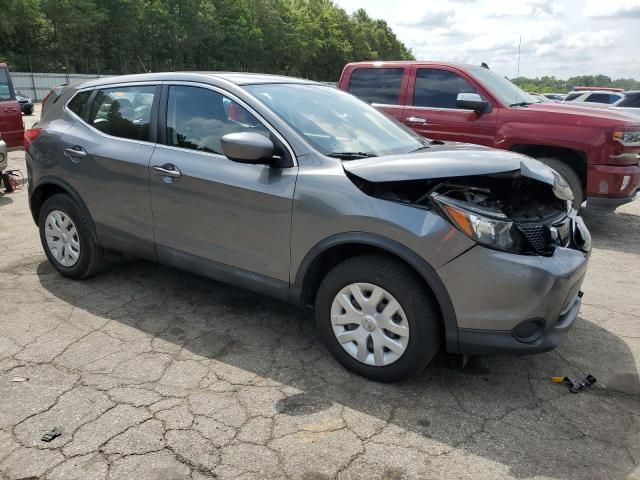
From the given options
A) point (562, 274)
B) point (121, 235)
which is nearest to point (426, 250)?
point (562, 274)

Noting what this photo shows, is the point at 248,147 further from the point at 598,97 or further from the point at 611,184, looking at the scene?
the point at 598,97

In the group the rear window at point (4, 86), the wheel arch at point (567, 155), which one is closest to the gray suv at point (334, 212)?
the wheel arch at point (567, 155)

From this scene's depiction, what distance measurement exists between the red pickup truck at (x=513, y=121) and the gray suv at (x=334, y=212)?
9.51 feet

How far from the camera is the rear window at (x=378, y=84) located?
732cm

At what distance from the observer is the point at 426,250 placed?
2.73 m

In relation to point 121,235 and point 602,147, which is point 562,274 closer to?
point 121,235

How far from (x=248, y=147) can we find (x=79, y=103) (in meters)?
2.09

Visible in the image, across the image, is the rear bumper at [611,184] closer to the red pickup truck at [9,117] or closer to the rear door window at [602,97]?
the red pickup truck at [9,117]

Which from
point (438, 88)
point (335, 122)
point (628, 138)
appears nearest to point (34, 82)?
point (438, 88)

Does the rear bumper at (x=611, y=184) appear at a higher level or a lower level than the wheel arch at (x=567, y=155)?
lower

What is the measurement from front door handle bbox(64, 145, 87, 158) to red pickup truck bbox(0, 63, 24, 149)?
6.27 meters

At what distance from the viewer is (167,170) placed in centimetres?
362

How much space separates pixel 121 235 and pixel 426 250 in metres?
2.42

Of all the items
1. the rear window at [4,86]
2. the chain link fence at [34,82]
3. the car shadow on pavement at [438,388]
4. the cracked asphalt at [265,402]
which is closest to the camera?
the cracked asphalt at [265,402]
